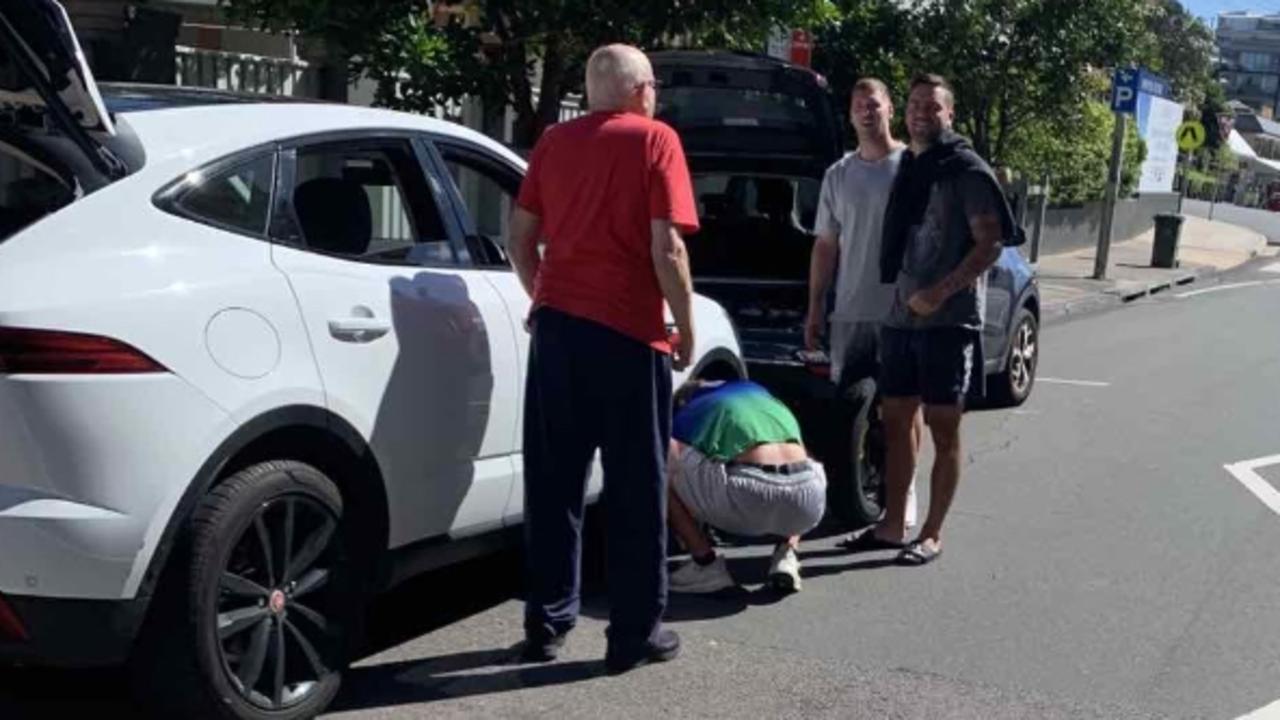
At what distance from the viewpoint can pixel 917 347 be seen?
5.84 m

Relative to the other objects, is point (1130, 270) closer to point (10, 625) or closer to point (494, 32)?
point (494, 32)

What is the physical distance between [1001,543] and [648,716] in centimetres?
269

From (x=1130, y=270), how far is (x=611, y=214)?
70.9 feet

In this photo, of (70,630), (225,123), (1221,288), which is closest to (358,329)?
(225,123)

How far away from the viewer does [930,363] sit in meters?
5.80

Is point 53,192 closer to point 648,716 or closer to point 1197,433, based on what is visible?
point 648,716

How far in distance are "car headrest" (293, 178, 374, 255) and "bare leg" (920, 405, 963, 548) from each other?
8.56 ft

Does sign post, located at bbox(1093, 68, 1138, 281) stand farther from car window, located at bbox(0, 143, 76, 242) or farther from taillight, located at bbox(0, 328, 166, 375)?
taillight, located at bbox(0, 328, 166, 375)

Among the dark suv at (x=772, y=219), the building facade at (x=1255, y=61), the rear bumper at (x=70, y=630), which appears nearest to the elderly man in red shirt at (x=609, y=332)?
the rear bumper at (x=70, y=630)

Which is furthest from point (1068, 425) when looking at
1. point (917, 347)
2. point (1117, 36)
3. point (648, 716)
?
point (1117, 36)

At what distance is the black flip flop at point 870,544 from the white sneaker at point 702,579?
952mm

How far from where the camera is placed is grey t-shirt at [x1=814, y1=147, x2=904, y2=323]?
599 centimetres

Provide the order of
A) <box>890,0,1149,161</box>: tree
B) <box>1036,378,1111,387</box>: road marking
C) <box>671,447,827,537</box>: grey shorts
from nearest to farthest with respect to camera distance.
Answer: <box>671,447,827,537</box>: grey shorts
<box>1036,378,1111,387</box>: road marking
<box>890,0,1149,161</box>: tree

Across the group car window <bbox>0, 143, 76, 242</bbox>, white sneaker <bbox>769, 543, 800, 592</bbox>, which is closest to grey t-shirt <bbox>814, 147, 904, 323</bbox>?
white sneaker <bbox>769, 543, 800, 592</bbox>
